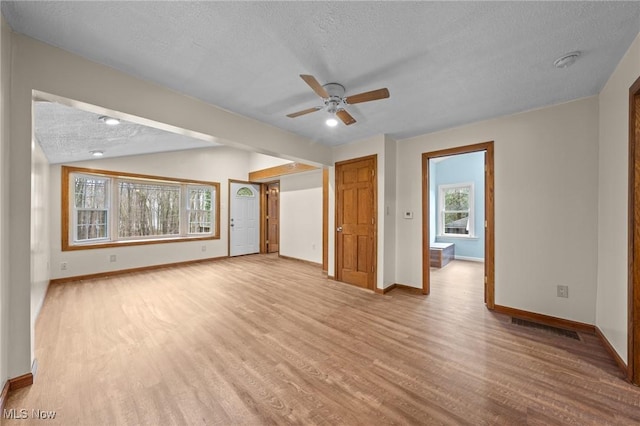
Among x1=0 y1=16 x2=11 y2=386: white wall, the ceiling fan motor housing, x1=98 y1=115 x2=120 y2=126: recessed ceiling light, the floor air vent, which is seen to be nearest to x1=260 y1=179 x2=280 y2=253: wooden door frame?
x1=98 y1=115 x2=120 y2=126: recessed ceiling light

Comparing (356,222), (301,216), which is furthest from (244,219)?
(356,222)

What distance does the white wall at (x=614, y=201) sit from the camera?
6.28ft

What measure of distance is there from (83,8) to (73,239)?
4.55m

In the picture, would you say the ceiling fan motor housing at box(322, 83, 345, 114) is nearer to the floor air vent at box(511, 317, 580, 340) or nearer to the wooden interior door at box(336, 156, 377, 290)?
the wooden interior door at box(336, 156, 377, 290)

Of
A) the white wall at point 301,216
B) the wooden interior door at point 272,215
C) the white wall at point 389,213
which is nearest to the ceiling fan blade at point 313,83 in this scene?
the white wall at point 389,213

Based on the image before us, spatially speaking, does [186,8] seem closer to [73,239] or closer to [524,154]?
[524,154]

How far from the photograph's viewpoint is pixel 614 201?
2.12m

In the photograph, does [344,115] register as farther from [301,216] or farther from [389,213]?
[301,216]

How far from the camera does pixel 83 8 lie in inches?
57.6

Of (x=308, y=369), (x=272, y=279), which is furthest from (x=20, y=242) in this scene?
(x=272, y=279)

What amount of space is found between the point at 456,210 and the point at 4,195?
7.77 metres

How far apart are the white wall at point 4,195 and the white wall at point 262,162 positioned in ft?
15.3

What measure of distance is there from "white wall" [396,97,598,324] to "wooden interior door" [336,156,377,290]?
151 cm

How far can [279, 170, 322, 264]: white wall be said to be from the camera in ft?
19.2
